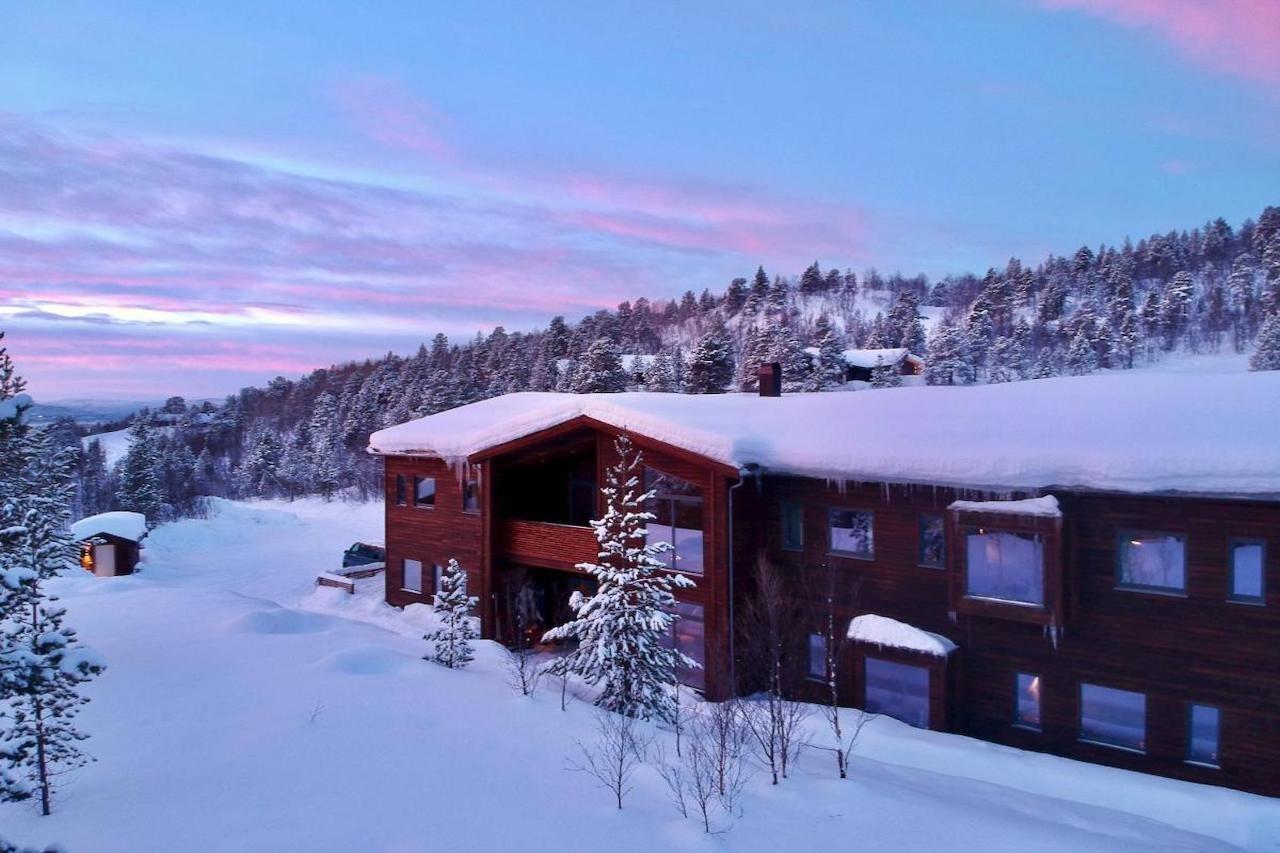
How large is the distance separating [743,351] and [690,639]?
75.0 metres

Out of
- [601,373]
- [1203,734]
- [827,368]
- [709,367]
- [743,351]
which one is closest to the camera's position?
[1203,734]

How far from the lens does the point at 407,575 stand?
2591cm

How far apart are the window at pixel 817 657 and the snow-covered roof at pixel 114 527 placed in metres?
28.7

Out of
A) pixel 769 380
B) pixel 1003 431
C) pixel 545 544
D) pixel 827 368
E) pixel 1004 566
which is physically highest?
pixel 827 368

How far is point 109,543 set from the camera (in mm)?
31078

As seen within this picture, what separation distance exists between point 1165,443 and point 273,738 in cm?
1444

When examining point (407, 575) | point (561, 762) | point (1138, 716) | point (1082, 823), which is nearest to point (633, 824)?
point (561, 762)

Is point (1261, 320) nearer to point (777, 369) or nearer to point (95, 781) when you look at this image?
point (777, 369)

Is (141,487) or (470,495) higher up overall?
(470,495)

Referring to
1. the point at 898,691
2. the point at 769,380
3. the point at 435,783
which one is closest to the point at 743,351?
the point at 769,380

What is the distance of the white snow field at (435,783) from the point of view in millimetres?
8164

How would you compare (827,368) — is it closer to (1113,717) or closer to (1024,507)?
(1024,507)

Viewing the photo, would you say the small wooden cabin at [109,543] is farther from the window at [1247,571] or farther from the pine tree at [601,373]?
the window at [1247,571]

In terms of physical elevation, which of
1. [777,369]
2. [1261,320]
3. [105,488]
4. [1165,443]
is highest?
[1261,320]
